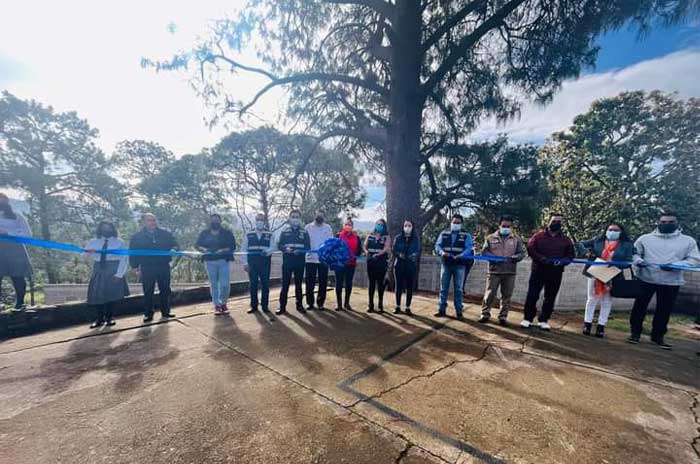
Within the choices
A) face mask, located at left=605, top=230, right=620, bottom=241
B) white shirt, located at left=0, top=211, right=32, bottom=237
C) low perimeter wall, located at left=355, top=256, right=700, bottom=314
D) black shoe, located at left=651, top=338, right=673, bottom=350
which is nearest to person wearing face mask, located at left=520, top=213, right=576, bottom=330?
face mask, located at left=605, top=230, right=620, bottom=241

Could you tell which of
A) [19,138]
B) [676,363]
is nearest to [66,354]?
[676,363]

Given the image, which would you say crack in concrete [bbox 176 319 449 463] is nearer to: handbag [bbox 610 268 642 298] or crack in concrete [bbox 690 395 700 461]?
crack in concrete [bbox 690 395 700 461]

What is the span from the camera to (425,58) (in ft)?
23.3

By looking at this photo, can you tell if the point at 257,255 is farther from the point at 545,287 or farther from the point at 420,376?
the point at 545,287

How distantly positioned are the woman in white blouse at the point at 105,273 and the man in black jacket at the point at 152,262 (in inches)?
7.2

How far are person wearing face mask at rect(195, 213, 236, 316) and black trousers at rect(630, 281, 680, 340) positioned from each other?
18.2ft

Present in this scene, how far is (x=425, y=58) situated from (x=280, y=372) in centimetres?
795

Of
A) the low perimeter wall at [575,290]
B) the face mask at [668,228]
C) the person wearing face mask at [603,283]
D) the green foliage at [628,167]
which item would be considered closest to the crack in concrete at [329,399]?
the person wearing face mask at [603,283]

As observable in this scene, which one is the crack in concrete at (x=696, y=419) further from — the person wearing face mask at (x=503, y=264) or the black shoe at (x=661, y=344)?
the person wearing face mask at (x=503, y=264)

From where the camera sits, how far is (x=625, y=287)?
346cm

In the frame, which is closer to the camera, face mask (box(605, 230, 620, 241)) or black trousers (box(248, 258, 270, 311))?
face mask (box(605, 230, 620, 241))

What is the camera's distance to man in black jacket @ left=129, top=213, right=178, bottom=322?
3834 mm

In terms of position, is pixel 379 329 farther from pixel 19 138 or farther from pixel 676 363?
pixel 19 138

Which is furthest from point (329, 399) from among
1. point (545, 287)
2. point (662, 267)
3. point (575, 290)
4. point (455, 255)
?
point (575, 290)
